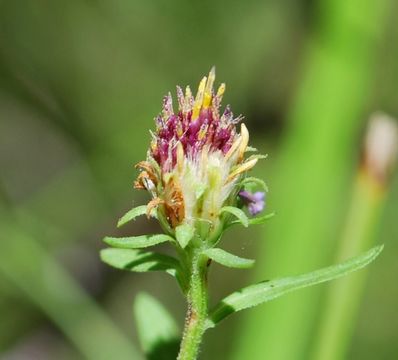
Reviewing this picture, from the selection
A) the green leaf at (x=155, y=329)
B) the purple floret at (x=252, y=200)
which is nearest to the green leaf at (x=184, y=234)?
the purple floret at (x=252, y=200)

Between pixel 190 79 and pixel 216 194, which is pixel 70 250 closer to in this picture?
pixel 190 79

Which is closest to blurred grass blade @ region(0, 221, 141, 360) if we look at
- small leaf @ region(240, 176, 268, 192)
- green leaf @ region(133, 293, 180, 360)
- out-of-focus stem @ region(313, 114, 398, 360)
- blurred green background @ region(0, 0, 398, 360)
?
blurred green background @ region(0, 0, 398, 360)

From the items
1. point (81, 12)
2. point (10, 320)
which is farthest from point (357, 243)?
point (81, 12)

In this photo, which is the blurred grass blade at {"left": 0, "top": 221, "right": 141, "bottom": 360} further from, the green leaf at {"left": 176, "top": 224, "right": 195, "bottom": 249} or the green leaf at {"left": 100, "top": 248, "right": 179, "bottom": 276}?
the green leaf at {"left": 176, "top": 224, "right": 195, "bottom": 249}

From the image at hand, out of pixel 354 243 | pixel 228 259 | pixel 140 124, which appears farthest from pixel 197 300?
pixel 140 124

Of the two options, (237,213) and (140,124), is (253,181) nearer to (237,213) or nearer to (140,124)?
(237,213)

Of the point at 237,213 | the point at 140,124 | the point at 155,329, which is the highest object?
the point at 140,124
